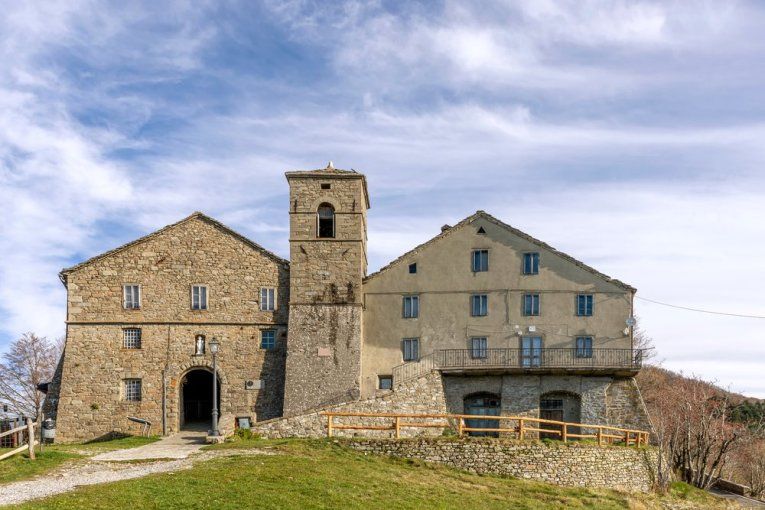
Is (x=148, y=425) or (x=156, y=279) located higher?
(x=156, y=279)

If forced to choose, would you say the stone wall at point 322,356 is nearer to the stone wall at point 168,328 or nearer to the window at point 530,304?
the stone wall at point 168,328

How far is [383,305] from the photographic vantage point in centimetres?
3959

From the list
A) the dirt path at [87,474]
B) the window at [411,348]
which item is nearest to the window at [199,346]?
the window at [411,348]

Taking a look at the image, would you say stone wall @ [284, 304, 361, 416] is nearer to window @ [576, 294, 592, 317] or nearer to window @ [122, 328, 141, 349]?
window @ [122, 328, 141, 349]

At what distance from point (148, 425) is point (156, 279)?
268 inches

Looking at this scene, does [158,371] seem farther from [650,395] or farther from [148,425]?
[650,395]

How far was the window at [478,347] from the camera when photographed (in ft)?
→ 127

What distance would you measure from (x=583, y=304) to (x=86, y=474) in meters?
24.6

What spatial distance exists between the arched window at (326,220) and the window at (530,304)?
32.5ft

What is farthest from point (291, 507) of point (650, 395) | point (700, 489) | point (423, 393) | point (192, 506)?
point (650, 395)

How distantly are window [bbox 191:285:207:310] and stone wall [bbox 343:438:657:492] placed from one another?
12.9m

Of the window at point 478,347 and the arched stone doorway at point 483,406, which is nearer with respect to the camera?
the arched stone doorway at point 483,406

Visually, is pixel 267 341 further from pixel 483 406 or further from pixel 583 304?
pixel 583 304

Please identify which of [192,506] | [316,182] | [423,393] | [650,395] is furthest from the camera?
[650,395]
